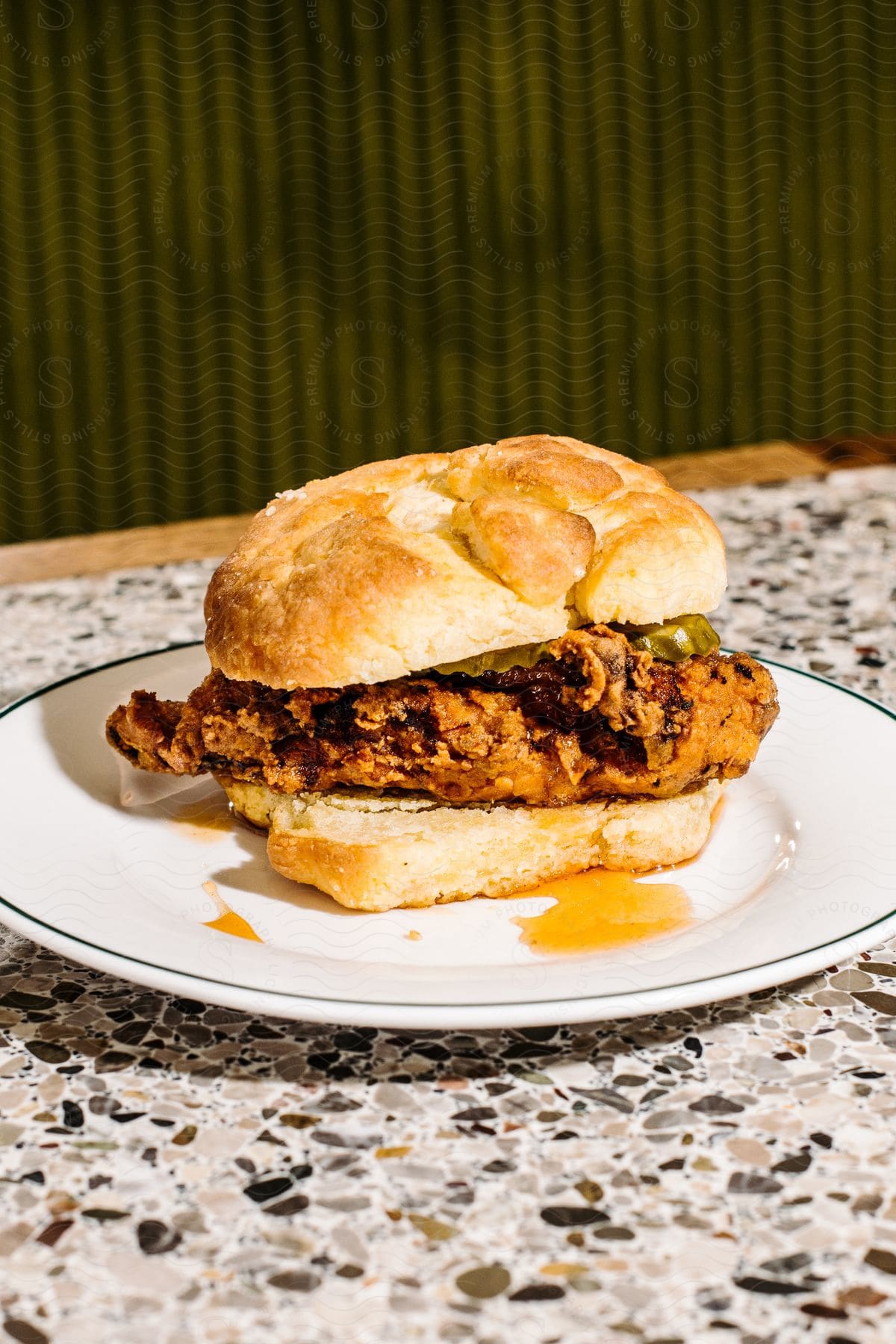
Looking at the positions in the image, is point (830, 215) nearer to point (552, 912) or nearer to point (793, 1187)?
point (552, 912)

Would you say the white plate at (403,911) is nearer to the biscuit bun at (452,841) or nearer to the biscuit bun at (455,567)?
the biscuit bun at (452,841)

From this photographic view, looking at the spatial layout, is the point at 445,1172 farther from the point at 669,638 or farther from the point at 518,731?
the point at 669,638

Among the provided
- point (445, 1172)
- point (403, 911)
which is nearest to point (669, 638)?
point (403, 911)

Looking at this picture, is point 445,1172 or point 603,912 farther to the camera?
point 603,912

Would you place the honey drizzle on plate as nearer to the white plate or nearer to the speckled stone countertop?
the white plate

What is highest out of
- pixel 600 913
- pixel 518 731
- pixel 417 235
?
pixel 417 235

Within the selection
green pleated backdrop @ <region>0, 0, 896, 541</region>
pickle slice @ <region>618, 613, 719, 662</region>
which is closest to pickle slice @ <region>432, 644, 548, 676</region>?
pickle slice @ <region>618, 613, 719, 662</region>
